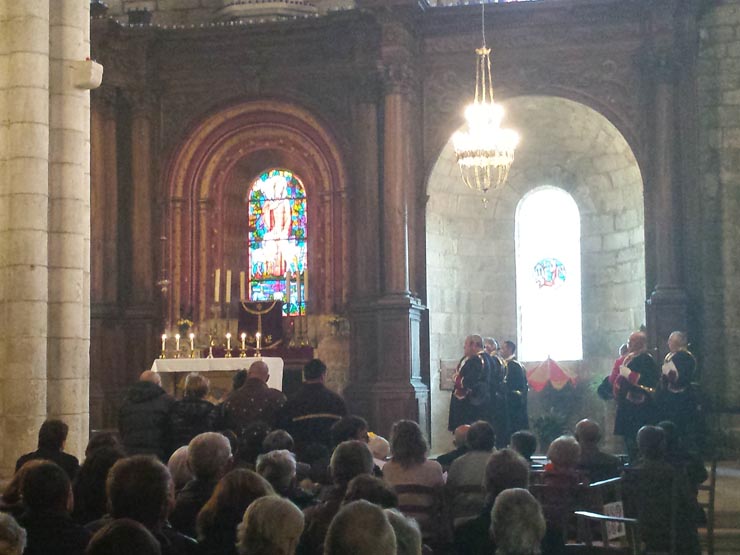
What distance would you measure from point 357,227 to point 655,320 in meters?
3.85

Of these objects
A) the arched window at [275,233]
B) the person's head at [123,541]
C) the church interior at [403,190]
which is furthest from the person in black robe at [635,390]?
the person's head at [123,541]

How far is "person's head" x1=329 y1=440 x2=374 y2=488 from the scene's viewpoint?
5.90m

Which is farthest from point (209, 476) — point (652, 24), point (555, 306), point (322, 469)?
point (555, 306)

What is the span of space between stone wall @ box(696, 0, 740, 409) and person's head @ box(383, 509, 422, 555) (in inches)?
431

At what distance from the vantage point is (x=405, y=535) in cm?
451

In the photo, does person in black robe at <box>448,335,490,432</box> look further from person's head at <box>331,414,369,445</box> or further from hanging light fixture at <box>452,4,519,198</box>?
person's head at <box>331,414,369,445</box>

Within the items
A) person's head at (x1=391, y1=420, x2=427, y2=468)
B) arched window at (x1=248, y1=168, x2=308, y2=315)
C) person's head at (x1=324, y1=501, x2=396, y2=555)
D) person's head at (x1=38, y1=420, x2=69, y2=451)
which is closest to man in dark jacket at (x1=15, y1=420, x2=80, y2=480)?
person's head at (x1=38, y1=420, x2=69, y2=451)

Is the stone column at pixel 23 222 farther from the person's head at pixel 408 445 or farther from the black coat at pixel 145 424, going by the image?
the person's head at pixel 408 445

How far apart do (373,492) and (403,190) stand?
10459 millimetres

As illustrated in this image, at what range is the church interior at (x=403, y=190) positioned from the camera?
15.0 meters

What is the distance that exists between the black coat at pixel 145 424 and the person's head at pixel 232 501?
3.44 meters

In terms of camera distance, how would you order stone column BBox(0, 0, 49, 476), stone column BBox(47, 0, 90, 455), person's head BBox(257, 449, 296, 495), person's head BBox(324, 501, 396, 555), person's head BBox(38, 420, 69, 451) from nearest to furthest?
person's head BBox(324, 501, 396, 555) → person's head BBox(257, 449, 296, 495) → person's head BBox(38, 420, 69, 451) → stone column BBox(0, 0, 49, 476) → stone column BBox(47, 0, 90, 455)

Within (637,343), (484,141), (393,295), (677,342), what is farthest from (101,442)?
(393,295)

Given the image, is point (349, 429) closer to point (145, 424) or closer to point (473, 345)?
point (145, 424)
